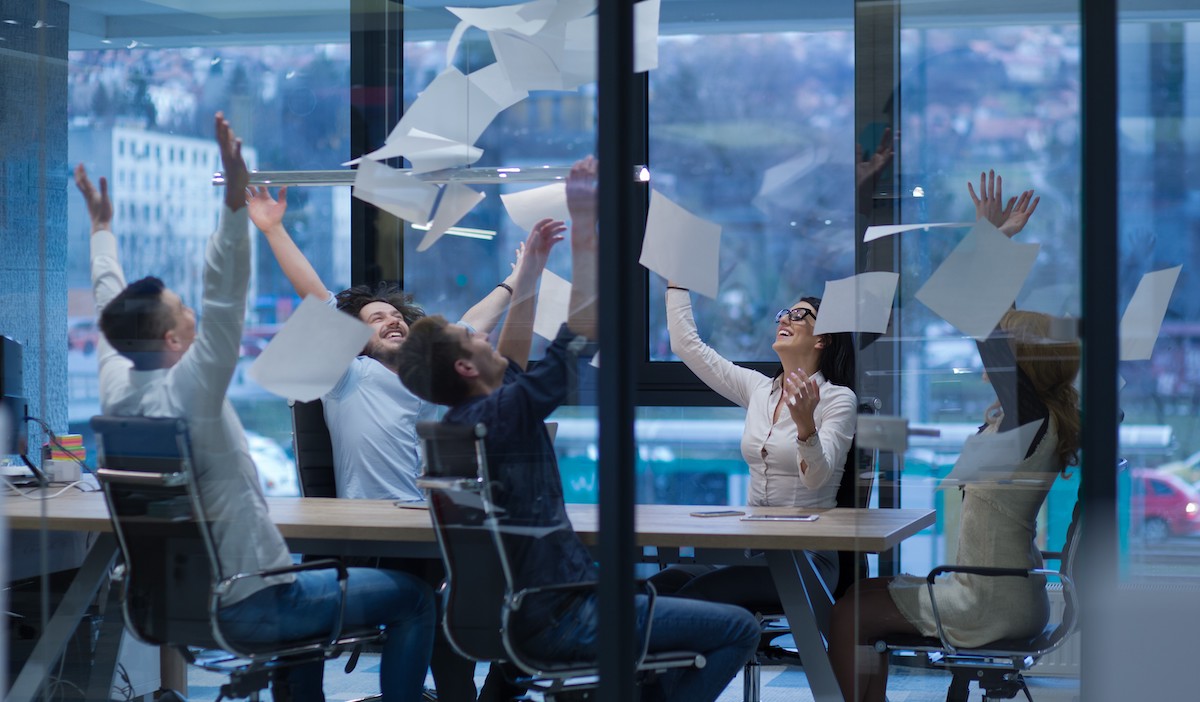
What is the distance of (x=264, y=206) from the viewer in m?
2.75

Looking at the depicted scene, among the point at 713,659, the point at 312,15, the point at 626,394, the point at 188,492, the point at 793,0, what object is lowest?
the point at 713,659

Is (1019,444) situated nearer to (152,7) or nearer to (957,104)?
(957,104)

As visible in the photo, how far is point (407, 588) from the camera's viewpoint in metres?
2.75

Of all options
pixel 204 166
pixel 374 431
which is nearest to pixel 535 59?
pixel 204 166

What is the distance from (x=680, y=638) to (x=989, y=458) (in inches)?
31.2

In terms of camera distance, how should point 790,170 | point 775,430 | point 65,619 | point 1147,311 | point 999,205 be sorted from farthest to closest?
Answer: point 790,170 < point 775,430 < point 65,619 < point 999,205 < point 1147,311

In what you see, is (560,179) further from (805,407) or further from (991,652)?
(991,652)

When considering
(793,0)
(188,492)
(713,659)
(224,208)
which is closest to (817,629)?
(713,659)

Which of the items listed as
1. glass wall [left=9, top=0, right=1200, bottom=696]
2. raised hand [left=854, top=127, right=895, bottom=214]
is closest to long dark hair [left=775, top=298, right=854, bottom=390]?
glass wall [left=9, top=0, right=1200, bottom=696]

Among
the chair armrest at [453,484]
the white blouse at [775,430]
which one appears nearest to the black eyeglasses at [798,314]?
the white blouse at [775,430]

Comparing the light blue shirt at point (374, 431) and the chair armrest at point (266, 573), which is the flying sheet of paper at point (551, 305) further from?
the chair armrest at point (266, 573)

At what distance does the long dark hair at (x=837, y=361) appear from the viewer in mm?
3973

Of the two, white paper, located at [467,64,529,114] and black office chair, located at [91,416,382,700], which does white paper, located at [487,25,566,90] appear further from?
black office chair, located at [91,416,382,700]

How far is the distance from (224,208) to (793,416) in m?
1.76
